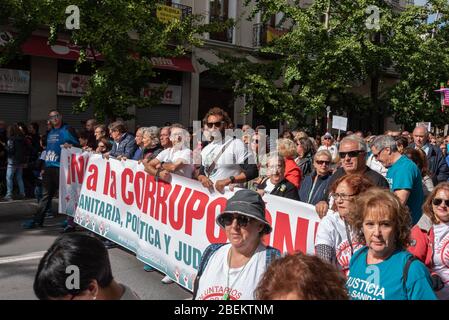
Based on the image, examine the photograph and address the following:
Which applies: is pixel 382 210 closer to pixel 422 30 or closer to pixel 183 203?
pixel 183 203

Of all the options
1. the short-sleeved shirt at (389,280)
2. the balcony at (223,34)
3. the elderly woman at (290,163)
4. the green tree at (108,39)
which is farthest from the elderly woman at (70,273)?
the balcony at (223,34)

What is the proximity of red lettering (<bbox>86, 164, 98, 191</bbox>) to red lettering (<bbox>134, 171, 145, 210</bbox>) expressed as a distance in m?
1.18

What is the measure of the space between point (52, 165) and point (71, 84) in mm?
10146

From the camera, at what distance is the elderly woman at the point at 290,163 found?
18.2 feet

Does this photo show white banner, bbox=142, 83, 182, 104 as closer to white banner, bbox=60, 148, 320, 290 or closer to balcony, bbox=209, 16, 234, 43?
Answer: balcony, bbox=209, 16, 234, 43

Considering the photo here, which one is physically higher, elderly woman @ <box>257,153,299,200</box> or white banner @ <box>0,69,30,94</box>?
white banner @ <box>0,69,30,94</box>

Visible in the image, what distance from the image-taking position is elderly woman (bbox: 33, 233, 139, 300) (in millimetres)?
1854

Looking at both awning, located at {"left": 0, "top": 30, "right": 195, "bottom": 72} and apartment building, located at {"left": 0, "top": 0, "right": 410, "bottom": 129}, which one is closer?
awning, located at {"left": 0, "top": 30, "right": 195, "bottom": 72}

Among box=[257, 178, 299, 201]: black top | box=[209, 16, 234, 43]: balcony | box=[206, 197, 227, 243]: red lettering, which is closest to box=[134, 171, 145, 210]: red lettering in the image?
box=[206, 197, 227, 243]: red lettering

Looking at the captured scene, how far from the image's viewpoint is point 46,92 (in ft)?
55.4

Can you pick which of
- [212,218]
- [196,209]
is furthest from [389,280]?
[196,209]

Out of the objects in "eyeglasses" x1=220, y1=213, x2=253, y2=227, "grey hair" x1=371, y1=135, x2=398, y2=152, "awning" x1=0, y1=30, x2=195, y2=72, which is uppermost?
"awning" x1=0, y1=30, x2=195, y2=72

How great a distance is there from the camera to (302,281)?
179 cm
